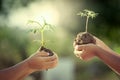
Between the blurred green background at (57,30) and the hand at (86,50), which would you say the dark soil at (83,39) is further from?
the blurred green background at (57,30)

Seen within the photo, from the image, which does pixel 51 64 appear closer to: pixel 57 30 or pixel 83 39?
pixel 83 39

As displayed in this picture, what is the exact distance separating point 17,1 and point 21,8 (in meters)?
0.10

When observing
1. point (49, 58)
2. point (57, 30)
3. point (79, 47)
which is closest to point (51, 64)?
point (49, 58)

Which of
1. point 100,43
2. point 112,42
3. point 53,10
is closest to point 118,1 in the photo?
point 112,42

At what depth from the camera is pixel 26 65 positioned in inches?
59.8

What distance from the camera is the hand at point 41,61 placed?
1.51 meters

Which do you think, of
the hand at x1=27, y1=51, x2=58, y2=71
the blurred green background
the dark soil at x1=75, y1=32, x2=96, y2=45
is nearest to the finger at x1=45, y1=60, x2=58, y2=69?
the hand at x1=27, y1=51, x2=58, y2=71

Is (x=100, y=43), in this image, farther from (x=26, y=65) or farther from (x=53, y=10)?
(x=53, y=10)

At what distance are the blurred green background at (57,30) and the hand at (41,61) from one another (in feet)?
5.45

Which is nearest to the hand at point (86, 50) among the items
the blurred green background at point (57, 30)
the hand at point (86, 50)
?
the hand at point (86, 50)

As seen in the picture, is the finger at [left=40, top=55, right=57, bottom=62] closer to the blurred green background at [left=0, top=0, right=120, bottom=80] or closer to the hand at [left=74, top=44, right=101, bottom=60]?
the hand at [left=74, top=44, right=101, bottom=60]

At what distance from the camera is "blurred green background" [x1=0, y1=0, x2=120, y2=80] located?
3.29 m

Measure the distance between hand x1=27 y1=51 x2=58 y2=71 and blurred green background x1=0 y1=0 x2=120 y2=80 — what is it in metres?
1.66

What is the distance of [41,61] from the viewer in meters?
1.52
